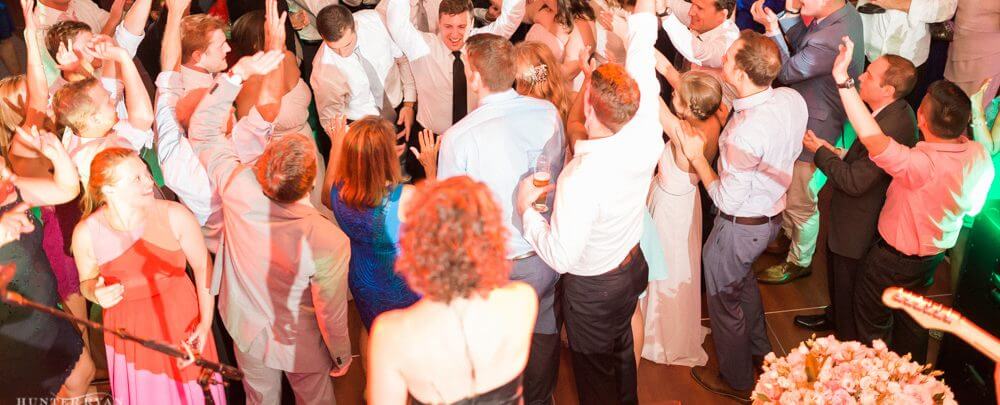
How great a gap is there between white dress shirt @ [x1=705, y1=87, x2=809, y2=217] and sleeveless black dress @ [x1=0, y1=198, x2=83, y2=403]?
8.65 ft

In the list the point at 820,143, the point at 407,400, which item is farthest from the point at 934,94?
the point at 407,400

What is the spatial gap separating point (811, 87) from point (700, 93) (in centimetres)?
142

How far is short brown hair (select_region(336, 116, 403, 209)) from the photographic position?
2814mm

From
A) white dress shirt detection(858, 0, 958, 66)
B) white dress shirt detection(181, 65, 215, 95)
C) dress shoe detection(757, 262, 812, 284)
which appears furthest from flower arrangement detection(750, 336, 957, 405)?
white dress shirt detection(858, 0, 958, 66)

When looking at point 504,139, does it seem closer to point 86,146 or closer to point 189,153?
point 189,153

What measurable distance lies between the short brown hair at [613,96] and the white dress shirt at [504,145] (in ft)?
1.47

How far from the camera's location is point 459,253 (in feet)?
6.22

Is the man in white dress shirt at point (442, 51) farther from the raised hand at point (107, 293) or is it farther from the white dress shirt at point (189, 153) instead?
the raised hand at point (107, 293)

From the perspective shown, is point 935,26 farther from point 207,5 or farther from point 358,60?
point 207,5

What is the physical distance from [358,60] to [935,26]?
3532mm

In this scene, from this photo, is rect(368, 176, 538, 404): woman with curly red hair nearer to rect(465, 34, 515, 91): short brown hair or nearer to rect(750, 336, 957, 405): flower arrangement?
rect(750, 336, 957, 405): flower arrangement

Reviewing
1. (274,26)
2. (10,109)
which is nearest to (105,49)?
(10,109)

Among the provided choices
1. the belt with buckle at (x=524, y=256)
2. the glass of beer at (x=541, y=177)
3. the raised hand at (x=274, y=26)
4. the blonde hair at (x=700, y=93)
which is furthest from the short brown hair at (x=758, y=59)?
the raised hand at (x=274, y=26)

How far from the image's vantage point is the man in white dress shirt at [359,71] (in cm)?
418
